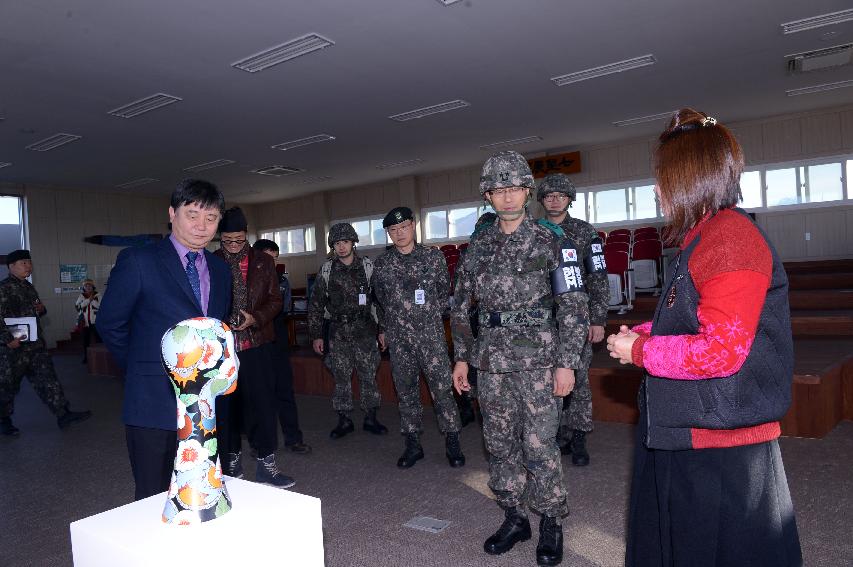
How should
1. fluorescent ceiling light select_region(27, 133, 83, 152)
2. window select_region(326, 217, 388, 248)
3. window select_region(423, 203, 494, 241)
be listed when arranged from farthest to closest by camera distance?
window select_region(326, 217, 388, 248), window select_region(423, 203, 494, 241), fluorescent ceiling light select_region(27, 133, 83, 152)

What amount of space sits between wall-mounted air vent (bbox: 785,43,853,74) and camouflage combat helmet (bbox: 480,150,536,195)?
6.38 metres

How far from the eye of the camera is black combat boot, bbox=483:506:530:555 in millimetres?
2393

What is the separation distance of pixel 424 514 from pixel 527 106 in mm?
6957

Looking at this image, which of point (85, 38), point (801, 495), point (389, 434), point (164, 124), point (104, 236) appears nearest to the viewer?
point (801, 495)

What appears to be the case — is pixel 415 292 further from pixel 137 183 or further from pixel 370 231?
pixel 370 231

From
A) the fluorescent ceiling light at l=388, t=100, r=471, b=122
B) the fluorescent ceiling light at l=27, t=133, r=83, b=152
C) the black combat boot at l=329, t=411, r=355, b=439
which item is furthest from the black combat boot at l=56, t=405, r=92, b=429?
the fluorescent ceiling light at l=388, t=100, r=471, b=122

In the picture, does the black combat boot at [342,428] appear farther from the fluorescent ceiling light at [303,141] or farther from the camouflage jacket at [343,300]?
the fluorescent ceiling light at [303,141]

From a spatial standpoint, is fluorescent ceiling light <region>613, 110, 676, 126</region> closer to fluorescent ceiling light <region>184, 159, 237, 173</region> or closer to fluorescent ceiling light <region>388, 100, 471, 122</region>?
fluorescent ceiling light <region>388, 100, 471, 122</region>

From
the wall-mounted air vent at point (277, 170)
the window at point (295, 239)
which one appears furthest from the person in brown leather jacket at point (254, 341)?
the window at point (295, 239)

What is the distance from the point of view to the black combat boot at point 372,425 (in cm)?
448

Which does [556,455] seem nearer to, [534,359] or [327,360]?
[534,359]

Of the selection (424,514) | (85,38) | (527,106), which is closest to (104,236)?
(85,38)

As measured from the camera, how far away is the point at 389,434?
14.7 feet

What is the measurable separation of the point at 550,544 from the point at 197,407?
→ 5.37 feet
